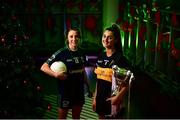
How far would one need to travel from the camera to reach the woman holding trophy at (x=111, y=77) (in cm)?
367

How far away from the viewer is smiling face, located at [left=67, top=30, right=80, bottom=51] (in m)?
4.04

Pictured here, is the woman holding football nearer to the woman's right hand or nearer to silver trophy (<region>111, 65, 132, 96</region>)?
the woman's right hand

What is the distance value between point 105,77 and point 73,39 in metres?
0.66

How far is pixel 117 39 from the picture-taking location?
12.3 ft

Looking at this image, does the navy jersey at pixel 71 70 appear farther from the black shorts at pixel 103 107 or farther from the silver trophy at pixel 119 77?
the silver trophy at pixel 119 77

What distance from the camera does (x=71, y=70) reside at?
4.12 metres

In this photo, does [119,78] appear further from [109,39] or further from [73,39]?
[73,39]

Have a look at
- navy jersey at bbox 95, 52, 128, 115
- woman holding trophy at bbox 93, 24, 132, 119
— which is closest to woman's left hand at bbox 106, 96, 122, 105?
woman holding trophy at bbox 93, 24, 132, 119

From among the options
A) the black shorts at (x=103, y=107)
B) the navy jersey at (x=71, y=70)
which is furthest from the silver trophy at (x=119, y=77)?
the navy jersey at (x=71, y=70)

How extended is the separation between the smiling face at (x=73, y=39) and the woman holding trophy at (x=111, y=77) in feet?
1.33

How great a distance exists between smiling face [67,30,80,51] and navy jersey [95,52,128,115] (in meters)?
0.41

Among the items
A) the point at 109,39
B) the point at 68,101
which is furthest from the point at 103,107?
the point at 109,39

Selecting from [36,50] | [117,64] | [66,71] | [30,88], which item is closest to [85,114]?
[30,88]

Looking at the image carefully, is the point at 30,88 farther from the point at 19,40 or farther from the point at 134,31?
the point at 134,31
